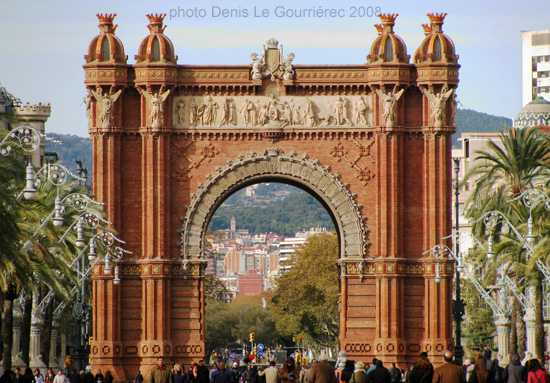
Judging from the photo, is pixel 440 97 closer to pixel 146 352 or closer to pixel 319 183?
pixel 319 183

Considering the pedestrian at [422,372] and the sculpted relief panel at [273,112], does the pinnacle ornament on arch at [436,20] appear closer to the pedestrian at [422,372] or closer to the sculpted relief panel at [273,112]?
the sculpted relief panel at [273,112]

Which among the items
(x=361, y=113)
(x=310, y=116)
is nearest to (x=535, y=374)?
(x=361, y=113)

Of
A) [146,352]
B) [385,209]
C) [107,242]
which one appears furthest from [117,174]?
[385,209]

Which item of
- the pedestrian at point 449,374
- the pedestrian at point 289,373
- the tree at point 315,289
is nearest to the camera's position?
the pedestrian at point 449,374

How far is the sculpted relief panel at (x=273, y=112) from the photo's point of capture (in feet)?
191

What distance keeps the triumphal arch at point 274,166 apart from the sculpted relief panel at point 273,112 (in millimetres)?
52

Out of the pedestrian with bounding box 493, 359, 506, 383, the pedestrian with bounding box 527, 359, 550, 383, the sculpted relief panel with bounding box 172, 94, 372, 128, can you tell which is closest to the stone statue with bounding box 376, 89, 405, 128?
the sculpted relief panel with bounding box 172, 94, 372, 128

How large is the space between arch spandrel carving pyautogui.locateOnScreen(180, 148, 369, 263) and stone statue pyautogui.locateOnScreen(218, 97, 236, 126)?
65.2 inches

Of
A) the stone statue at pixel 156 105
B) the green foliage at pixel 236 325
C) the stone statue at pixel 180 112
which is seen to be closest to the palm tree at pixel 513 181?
the stone statue at pixel 180 112

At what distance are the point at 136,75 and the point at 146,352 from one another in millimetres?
11903

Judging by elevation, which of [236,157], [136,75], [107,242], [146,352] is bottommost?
[146,352]

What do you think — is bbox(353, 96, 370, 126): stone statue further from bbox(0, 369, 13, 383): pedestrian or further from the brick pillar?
bbox(0, 369, 13, 383): pedestrian

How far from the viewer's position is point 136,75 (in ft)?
189

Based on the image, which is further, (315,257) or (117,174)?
(315,257)
